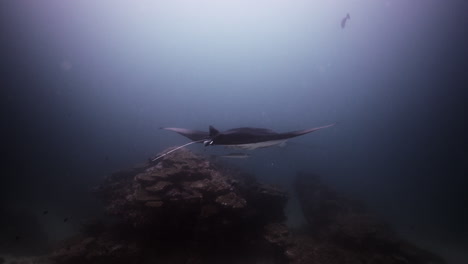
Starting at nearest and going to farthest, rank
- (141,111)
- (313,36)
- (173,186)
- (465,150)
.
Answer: (173,186), (465,150), (313,36), (141,111)

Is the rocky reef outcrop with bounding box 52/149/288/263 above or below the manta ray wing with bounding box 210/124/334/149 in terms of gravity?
below

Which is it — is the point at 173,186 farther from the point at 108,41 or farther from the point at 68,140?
the point at 108,41

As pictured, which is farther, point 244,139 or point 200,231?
point 200,231

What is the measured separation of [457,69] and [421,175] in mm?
19704

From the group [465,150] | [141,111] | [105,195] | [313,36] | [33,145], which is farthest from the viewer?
[141,111]

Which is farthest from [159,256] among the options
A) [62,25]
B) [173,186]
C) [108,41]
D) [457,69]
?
[108,41]

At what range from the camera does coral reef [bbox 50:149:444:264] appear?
19.5 feet

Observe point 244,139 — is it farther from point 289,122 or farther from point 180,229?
point 289,122

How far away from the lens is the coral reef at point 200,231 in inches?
234

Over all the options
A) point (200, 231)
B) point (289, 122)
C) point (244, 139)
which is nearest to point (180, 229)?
point (200, 231)

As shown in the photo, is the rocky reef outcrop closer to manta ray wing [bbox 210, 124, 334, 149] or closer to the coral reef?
the coral reef

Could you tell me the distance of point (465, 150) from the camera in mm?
29516

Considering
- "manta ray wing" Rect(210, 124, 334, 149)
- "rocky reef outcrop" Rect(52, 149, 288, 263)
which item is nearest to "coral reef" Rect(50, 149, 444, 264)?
"rocky reef outcrop" Rect(52, 149, 288, 263)

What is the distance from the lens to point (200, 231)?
5906 mm
